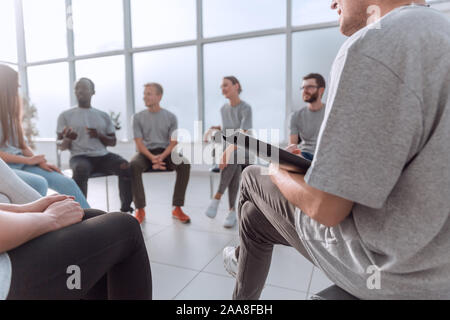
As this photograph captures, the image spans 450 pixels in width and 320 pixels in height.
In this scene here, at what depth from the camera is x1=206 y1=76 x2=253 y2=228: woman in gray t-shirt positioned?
2.46 m

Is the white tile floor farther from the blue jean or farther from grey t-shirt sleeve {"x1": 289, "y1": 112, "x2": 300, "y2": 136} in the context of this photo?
grey t-shirt sleeve {"x1": 289, "y1": 112, "x2": 300, "y2": 136}

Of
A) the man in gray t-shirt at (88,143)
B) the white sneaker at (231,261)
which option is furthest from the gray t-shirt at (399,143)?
the man in gray t-shirt at (88,143)

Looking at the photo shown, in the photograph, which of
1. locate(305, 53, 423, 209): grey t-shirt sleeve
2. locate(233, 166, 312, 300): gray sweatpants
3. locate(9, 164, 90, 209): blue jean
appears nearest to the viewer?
locate(305, 53, 423, 209): grey t-shirt sleeve

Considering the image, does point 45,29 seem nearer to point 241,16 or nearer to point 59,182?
point 241,16

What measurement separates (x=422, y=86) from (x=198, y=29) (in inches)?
198

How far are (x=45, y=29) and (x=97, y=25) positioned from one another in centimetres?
153

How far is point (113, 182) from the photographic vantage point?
14.3ft

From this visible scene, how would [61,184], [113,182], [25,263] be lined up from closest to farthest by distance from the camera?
[25,263]
[61,184]
[113,182]

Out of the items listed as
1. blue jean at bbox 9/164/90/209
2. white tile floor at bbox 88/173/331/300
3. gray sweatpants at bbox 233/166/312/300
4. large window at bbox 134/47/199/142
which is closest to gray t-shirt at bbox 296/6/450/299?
gray sweatpants at bbox 233/166/312/300

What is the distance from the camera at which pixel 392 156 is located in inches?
18.1

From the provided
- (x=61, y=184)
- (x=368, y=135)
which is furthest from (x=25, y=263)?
(x=61, y=184)

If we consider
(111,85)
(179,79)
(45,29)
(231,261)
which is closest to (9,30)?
(45,29)
